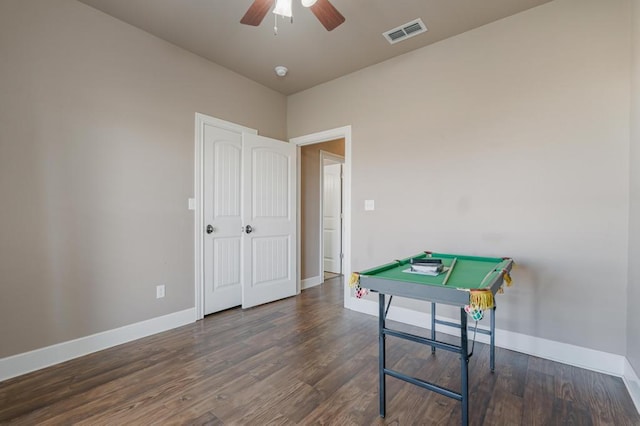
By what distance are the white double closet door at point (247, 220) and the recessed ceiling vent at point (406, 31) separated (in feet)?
5.92

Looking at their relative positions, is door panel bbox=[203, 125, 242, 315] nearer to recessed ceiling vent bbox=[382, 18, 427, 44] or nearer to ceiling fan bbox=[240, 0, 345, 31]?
ceiling fan bbox=[240, 0, 345, 31]

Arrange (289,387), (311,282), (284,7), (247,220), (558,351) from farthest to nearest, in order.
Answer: (311,282) → (247,220) → (558,351) → (289,387) → (284,7)

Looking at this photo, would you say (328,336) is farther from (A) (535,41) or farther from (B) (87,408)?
(A) (535,41)

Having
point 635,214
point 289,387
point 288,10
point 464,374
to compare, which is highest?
point 288,10

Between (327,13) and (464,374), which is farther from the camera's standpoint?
(327,13)

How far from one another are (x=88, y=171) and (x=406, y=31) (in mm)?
3067

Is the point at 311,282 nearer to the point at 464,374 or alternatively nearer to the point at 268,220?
the point at 268,220

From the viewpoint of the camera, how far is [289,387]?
1.91m

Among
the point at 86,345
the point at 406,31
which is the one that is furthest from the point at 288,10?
the point at 86,345

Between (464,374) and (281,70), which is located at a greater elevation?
(281,70)

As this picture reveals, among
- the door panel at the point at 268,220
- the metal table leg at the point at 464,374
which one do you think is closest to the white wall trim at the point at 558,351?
the metal table leg at the point at 464,374

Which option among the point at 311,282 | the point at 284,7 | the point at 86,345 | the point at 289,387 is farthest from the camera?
the point at 311,282

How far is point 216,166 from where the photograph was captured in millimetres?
3303

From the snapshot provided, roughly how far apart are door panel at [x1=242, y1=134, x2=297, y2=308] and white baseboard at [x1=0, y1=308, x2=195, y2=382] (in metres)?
0.80
